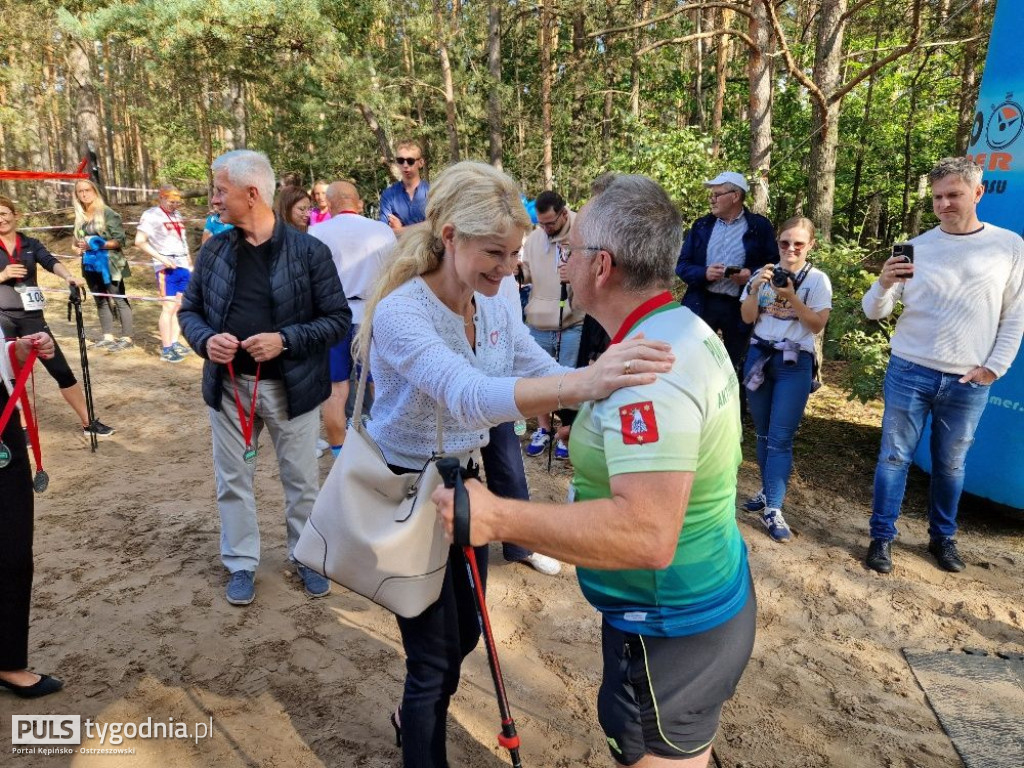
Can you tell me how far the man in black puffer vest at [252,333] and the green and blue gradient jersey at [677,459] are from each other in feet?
7.38

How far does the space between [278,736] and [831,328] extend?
16.3ft

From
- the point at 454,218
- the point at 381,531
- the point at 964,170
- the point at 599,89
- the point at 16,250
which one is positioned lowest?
the point at 381,531

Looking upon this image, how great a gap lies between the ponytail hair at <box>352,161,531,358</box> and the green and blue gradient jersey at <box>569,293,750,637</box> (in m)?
0.55

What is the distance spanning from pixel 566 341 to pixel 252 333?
3.08 m

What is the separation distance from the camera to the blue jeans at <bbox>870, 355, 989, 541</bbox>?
152 inches

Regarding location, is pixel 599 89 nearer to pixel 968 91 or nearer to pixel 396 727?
pixel 968 91

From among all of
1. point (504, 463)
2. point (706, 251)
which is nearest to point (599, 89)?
point (706, 251)

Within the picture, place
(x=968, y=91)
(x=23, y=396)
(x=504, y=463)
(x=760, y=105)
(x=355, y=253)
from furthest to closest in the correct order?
(x=968, y=91)
(x=760, y=105)
(x=355, y=253)
(x=504, y=463)
(x=23, y=396)

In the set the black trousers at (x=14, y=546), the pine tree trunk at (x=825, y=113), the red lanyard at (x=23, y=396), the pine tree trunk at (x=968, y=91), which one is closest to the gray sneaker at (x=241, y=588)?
the black trousers at (x=14, y=546)

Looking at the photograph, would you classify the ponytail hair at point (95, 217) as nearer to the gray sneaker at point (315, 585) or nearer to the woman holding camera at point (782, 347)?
the gray sneaker at point (315, 585)

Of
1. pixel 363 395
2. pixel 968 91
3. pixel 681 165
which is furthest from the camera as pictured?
pixel 968 91

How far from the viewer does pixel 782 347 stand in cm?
428

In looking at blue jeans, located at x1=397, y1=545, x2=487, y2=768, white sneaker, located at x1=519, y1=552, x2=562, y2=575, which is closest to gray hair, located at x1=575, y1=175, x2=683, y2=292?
blue jeans, located at x1=397, y1=545, x2=487, y2=768

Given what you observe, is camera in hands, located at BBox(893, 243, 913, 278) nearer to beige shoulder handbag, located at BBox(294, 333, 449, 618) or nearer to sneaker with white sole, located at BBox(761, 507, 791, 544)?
sneaker with white sole, located at BBox(761, 507, 791, 544)
